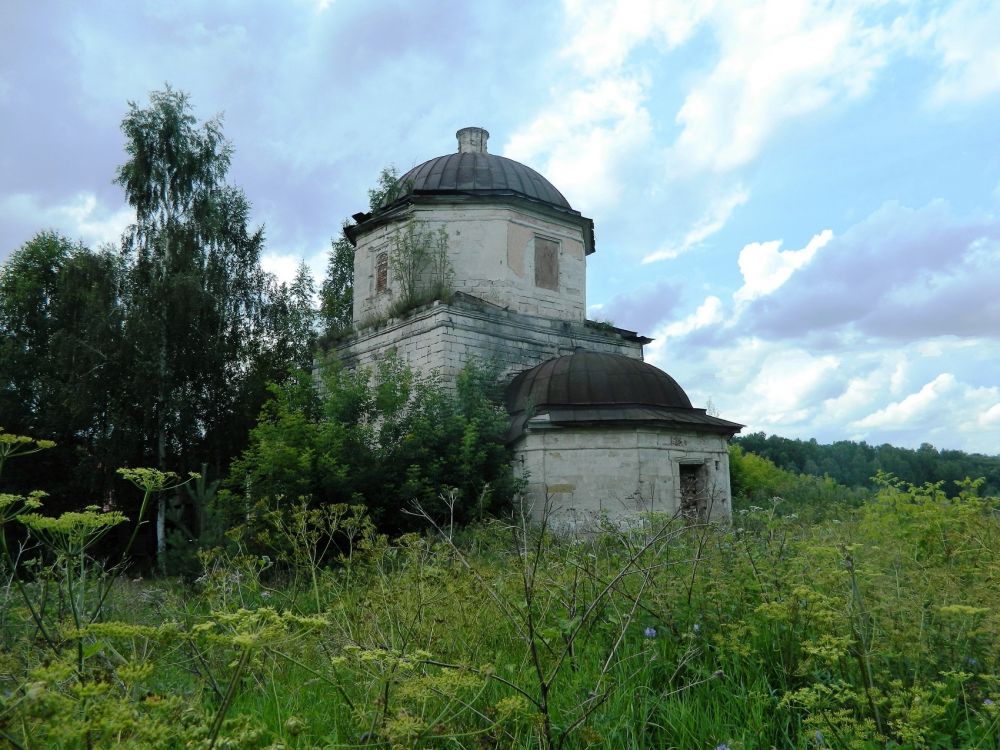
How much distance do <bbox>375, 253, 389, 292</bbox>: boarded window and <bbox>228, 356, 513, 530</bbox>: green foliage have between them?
3.59 meters

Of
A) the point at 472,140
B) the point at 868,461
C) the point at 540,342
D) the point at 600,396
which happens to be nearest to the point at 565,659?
the point at 600,396

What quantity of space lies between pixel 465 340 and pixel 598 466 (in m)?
3.93

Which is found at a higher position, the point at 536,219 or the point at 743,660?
the point at 536,219

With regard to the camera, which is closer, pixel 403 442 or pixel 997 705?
pixel 997 705

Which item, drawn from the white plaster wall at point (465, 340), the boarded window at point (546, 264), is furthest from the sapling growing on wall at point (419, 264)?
the boarded window at point (546, 264)

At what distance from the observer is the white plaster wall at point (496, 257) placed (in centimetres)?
1647

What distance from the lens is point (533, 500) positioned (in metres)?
13.2

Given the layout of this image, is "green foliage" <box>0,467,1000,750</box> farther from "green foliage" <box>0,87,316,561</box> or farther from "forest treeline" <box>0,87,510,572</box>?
"green foliage" <box>0,87,316,561</box>

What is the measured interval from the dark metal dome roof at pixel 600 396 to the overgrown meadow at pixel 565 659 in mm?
8141

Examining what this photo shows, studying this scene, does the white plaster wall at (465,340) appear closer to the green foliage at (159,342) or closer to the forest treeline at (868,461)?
the green foliage at (159,342)

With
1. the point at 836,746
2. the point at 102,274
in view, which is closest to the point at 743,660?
the point at 836,746

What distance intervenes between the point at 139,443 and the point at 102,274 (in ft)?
13.3

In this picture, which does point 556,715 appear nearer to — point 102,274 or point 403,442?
point 403,442

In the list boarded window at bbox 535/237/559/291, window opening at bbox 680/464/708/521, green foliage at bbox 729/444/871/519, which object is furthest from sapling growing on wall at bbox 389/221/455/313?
green foliage at bbox 729/444/871/519
